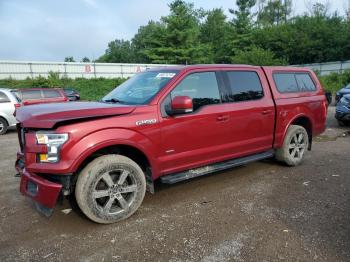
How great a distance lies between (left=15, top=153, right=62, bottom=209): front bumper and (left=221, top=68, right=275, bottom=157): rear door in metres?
2.52

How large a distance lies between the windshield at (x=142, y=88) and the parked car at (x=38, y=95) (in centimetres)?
884

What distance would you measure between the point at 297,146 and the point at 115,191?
379 cm

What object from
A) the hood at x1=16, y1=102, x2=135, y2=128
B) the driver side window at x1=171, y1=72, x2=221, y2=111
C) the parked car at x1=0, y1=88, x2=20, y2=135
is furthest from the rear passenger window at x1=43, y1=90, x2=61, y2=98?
the driver side window at x1=171, y1=72, x2=221, y2=111

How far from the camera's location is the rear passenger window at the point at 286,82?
5811mm

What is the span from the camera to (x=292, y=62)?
4666 centimetres

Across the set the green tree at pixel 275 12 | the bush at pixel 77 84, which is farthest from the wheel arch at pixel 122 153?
the green tree at pixel 275 12

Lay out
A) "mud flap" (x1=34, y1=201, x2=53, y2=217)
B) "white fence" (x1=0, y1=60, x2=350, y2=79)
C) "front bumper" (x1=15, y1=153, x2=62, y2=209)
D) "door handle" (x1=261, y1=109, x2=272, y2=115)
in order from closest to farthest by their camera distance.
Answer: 1. "front bumper" (x1=15, y1=153, x2=62, y2=209)
2. "mud flap" (x1=34, y1=201, x2=53, y2=217)
3. "door handle" (x1=261, y1=109, x2=272, y2=115)
4. "white fence" (x1=0, y1=60, x2=350, y2=79)

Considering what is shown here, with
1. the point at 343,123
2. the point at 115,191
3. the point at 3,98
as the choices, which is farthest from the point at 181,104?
the point at 3,98

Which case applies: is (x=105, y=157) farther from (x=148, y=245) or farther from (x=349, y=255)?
(x=349, y=255)

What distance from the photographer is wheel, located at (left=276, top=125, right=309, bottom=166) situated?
597 centimetres

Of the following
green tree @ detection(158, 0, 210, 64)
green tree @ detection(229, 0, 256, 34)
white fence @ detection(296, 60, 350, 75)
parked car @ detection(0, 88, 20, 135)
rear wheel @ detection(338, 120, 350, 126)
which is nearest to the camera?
rear wheel @ detection(338, 120, 350, 126)

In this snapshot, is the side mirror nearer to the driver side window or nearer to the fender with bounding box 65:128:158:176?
the driver side window

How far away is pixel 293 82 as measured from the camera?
6.12m

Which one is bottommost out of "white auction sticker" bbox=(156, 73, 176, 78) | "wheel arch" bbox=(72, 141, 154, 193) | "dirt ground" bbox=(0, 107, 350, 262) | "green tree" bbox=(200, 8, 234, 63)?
"dirt ground" bbox=(0, 107, 350, 262)
